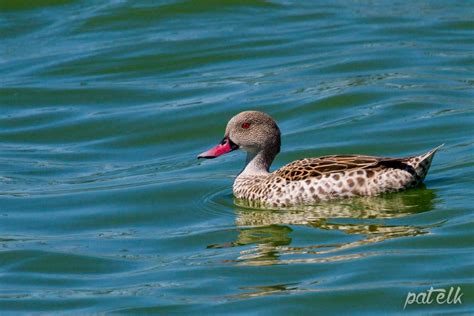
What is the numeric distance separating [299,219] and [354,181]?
25.4 inches

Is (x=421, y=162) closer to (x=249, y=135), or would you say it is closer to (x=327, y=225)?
(x=327, y=225)

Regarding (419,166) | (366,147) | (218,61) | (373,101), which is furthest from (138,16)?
(419,166)

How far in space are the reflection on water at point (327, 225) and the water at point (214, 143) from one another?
26 millimetres

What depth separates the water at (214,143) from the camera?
39.6 feet

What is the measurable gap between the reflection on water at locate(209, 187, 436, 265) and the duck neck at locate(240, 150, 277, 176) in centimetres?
52

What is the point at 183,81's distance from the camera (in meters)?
21.6

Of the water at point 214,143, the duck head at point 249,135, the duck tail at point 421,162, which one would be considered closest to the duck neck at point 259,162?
the duck head at point 249,135

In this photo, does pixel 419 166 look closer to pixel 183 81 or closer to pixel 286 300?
pixel 286 300

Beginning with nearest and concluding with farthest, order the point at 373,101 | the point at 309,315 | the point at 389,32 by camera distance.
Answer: the point at 309,315 < the point at 373,101 < the point at 389,32

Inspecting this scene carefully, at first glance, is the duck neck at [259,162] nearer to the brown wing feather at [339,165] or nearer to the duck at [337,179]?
the duck at [337,179]

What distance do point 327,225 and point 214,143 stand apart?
5105 mm

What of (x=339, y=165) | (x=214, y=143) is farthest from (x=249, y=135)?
(x=214, y=143)

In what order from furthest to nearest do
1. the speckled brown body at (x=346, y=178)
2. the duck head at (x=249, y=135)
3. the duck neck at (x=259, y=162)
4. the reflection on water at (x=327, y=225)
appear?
the duck neck at (x=259, y=162), the duck head at (x=249, y=135), the speckled brown body at (x=346, y=178), the reflection on water at (x=327, y=225)

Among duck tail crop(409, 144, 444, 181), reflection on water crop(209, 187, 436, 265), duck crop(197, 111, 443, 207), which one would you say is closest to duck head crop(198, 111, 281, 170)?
duck crop(197, 111, 443, 207)
